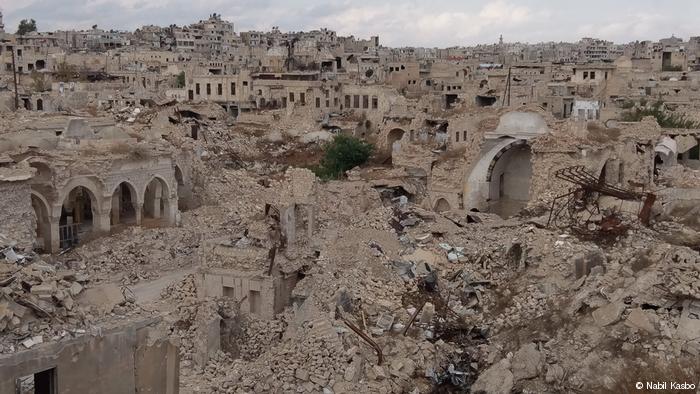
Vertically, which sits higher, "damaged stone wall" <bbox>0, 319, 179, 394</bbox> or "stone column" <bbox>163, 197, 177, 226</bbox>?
"damaged stone wall" <bbox>0, 319, 179, 394</bbox>

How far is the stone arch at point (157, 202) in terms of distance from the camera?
2314 centimetres

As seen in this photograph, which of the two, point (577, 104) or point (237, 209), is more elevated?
point (577, 104)

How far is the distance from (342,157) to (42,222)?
14.0m

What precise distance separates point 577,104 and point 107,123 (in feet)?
63.0

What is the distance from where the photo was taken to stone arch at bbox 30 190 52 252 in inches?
800

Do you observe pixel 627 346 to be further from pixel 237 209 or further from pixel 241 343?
pixel 237 209

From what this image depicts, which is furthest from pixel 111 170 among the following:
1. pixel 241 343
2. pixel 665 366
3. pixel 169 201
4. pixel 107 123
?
pixel 665 366

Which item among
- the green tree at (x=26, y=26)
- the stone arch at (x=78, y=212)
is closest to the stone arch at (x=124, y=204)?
the stone arch at (x=78, y=212)

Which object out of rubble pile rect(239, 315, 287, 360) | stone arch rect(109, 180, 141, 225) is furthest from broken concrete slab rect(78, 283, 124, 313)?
stone arch rect(109, 180, 141, 225)

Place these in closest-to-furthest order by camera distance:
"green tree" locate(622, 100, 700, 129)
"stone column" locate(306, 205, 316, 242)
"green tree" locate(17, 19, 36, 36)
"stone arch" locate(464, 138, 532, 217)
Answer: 1. "stone column" locate(306, 205, 316, 242)
2. "stone arch" locate(464, 138, 532, 217)
3. "green tree" locate(622, 100, 700, 129)
4. "green tree" locate(17, 19, 36, 36)

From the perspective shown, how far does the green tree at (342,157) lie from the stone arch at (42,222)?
42.6 feet

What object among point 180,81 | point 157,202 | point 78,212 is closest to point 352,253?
point 157,202

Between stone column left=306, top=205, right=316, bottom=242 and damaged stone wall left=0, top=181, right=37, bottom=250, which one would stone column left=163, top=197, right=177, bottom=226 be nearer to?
damaged stone wall left=0, top=181, right=37, bottom=250

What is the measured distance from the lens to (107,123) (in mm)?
26531
